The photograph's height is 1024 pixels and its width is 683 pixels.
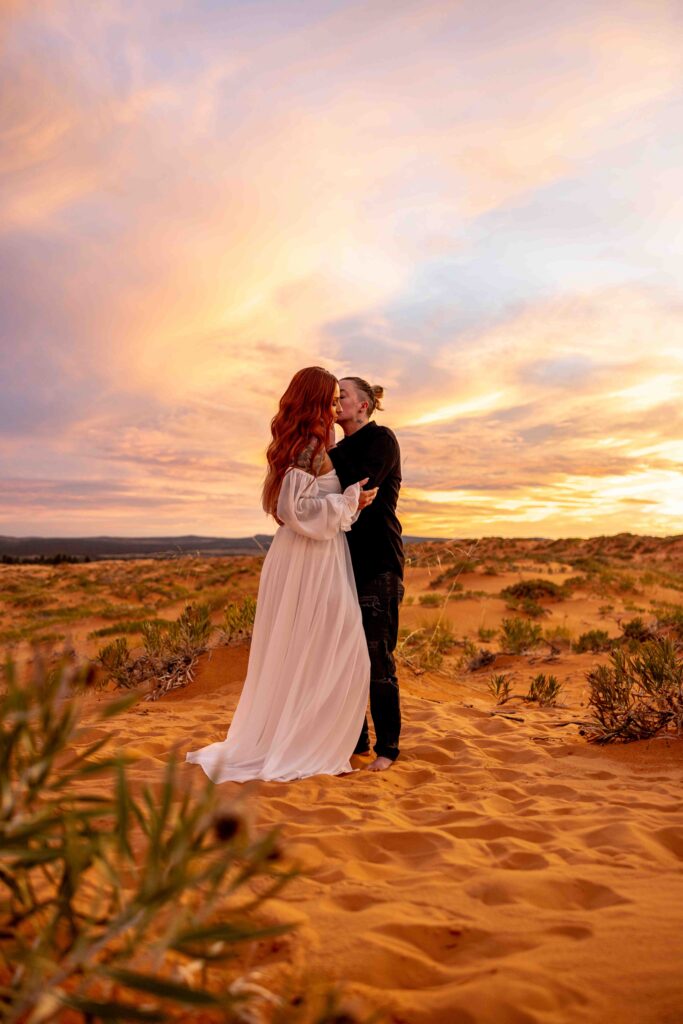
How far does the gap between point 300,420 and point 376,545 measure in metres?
1.06

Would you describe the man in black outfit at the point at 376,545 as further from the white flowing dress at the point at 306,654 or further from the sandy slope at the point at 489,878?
the sandy slope at the point at 489,878

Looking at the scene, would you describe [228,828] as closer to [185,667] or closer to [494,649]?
[185,667]

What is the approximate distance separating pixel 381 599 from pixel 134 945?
14.0ft

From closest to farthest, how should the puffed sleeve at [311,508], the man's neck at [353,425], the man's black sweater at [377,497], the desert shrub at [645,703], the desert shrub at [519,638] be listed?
the puffed sleeve at [311,508]
the man's black sweater at [377,497]
the man's neck at [353,425]
the desert shrub at [645,703]
the desert shrub at [519,638]

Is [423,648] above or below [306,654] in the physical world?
below

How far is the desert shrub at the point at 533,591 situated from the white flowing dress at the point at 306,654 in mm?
16973

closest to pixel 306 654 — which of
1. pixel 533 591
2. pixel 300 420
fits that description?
pixel 300 420

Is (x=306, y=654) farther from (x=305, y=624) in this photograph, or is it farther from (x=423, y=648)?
(x=423, y=648)

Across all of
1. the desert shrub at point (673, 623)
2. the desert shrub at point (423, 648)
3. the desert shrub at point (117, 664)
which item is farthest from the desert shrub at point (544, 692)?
the desert shrub at point (673, 623)

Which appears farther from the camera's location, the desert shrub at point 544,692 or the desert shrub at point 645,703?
the desert shrub at point 544,692

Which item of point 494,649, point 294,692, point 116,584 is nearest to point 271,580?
point 294,692

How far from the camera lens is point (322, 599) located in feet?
17.4

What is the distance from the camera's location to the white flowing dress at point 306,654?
516cm

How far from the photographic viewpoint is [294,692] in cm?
520
